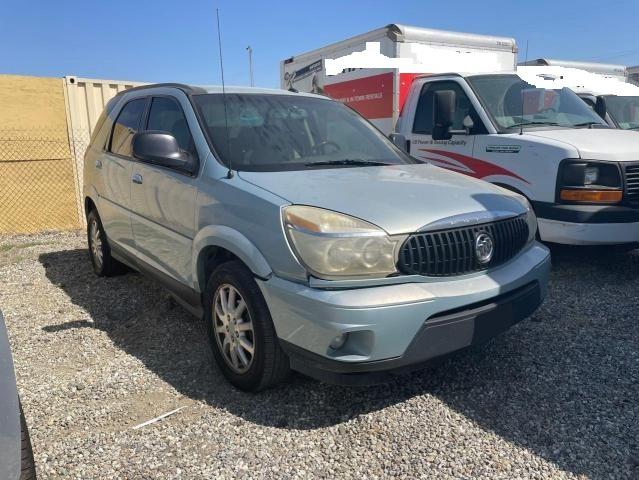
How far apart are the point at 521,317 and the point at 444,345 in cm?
67

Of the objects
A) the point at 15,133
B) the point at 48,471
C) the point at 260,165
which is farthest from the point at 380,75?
the point at 48,471

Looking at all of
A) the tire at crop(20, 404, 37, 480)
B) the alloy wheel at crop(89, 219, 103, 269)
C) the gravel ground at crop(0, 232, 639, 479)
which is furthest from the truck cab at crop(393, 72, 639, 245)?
the tire at crop(20, 404, 37, 480)

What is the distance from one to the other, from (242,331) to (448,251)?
121cm

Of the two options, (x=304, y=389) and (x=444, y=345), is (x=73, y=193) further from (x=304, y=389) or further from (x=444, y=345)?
(x=444, y=345)

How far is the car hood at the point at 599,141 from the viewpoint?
4.59 m

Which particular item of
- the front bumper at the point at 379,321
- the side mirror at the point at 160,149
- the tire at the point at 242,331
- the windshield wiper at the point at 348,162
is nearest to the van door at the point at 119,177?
the side mirror at the point at 160,149

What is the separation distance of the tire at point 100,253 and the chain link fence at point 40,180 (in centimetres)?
321

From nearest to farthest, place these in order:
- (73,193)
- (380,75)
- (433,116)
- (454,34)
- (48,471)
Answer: (48,471), (433,116), (380,75), (73,193), (454,34)

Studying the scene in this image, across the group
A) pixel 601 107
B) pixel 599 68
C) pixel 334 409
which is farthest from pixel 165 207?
pixel 599 68

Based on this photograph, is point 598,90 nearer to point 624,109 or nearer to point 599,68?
point 624,109

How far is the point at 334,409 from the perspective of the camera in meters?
2.95

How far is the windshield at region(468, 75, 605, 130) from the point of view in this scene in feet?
17.9

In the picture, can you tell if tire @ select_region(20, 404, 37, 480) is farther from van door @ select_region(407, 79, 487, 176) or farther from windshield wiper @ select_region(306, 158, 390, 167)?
van door @ select_region(407, 79, 487, 176)

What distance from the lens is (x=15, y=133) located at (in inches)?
309
